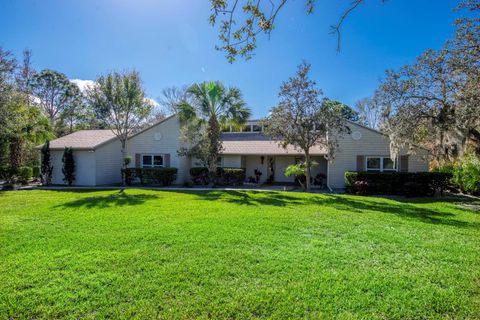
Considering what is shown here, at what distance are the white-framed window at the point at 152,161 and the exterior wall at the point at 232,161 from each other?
4775 millimetres

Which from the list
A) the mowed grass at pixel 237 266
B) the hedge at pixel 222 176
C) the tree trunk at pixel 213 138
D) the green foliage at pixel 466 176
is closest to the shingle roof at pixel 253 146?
the tree trunk at pixel 213 138

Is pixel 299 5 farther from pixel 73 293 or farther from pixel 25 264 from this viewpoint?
pixel 25 264

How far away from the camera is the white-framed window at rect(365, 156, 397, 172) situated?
16281mm

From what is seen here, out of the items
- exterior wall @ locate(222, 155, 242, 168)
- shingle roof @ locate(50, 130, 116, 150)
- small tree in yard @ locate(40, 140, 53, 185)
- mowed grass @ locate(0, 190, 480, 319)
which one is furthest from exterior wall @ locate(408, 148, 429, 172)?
small tree in yard @ locate(40, 140, 53, 185)

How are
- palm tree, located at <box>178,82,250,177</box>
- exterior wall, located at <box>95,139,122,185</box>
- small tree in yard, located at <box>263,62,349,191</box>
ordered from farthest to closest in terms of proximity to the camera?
exterior wall, located at <box>95,139,122,185</box>
palm tree, located at <box>178,82,250,177</box>
small tree in yard, located at <box>263,62,349,191</box>

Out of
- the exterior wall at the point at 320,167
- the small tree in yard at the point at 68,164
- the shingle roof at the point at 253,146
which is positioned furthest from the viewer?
the exterior wall at the point at 320,167

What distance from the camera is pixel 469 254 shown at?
5.18m

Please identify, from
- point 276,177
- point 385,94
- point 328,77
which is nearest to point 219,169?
point 276,177

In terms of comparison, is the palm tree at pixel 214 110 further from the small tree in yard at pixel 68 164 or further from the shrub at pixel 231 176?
the small tree in yard at pixel 68 164

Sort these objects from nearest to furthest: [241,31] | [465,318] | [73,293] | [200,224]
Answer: [465,318], [73,293], [241,31], [200,224]

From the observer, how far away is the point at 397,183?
Answer: 47.9ft

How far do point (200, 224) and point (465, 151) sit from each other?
1083 centimetres

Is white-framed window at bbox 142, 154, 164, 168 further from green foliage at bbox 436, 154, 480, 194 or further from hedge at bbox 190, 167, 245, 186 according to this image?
green foliage at bbox 436, 154, 480, 194

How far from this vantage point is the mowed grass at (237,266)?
129 inches
